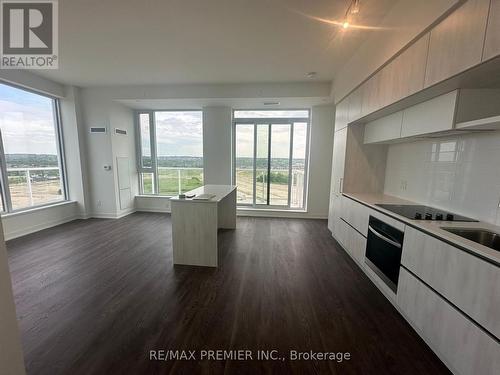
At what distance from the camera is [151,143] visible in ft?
18.4

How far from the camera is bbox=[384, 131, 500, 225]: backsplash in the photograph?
1787 millimetres

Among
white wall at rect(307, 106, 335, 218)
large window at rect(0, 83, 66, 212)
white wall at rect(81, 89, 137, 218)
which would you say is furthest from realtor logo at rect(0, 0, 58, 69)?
white wall at rect(307, 106, 335, 218)

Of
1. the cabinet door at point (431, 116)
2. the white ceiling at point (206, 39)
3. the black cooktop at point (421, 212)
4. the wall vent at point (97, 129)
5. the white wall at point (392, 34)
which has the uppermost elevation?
the white ceiling at point (206, 39)

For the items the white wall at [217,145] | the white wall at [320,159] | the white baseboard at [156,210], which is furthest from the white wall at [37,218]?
the white wall at [320,159]

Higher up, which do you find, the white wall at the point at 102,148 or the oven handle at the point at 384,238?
the white wall at the point at 102,148

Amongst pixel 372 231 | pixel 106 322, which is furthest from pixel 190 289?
pixel 372 231

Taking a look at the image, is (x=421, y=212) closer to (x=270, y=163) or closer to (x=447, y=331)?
(x=447, y=331)

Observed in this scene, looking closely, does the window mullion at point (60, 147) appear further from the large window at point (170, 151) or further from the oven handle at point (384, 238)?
the oven handle at point (384, 238)

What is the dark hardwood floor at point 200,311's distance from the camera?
4.93 feet

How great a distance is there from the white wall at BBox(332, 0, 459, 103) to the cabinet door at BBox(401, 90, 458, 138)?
1.99 ft

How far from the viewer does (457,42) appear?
1.42 metres

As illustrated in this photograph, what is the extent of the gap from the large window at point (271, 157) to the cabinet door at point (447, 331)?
11.7ft

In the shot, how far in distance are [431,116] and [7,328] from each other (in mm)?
3386

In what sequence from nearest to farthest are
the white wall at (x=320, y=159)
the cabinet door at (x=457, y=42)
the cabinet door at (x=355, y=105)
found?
1. the cabinet door at (x=457, y=42)
2. the cabinet door at (x=355, y=105)
3. the white wall at (x=320, y=159)
